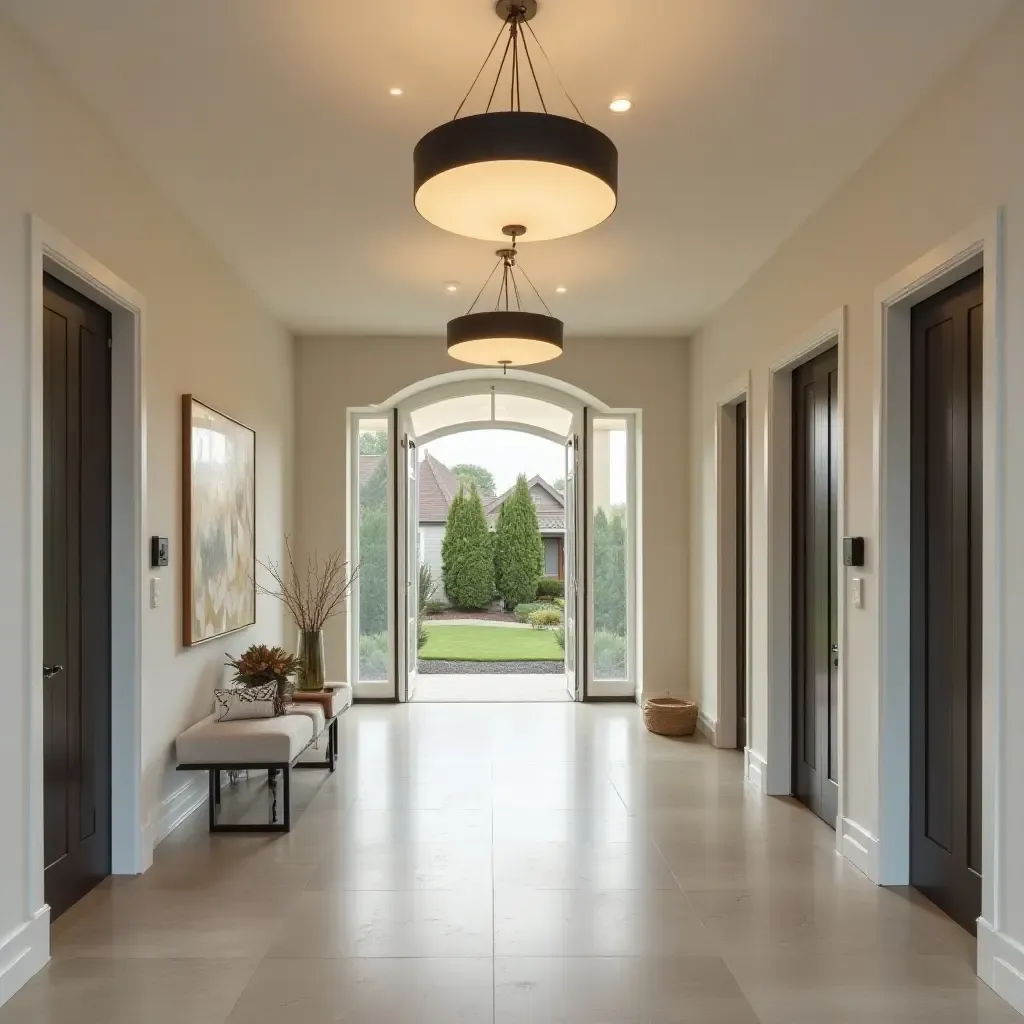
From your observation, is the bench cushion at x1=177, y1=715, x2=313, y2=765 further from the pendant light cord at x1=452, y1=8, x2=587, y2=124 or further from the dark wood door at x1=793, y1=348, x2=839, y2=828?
the pendant light cord at x1=452, y1=8, x2=587, y2=124

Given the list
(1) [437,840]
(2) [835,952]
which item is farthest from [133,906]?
(2) [835,952]

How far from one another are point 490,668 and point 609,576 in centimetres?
400

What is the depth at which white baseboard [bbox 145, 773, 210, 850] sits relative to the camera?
4.32 meters

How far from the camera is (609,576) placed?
8336mm

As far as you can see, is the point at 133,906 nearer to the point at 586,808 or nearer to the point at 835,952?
the point at 586,808

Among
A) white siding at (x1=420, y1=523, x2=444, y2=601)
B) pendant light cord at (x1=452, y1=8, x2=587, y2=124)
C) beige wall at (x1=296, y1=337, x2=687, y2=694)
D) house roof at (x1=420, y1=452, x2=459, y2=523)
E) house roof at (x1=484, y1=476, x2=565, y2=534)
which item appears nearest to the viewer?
→ pendant light cord at (x1=452, y1=8, x2=587, y2=124)

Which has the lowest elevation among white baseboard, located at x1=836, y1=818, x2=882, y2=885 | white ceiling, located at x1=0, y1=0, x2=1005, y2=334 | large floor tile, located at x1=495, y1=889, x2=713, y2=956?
large floor tile, located at x1=495, y1=889, x2=713, y2=956

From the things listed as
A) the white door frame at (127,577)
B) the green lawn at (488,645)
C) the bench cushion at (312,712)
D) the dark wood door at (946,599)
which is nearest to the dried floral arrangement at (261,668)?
the bench cushion at (312,712)

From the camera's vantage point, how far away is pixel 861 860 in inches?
158

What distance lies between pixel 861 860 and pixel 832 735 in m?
0.78

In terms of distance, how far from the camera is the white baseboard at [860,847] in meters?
3.87

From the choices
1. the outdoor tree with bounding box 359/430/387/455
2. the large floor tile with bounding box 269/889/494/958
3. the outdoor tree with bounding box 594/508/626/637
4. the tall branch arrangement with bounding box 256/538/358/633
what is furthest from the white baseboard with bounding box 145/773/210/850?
the outdoor tree with bounding box 594/508/626/637

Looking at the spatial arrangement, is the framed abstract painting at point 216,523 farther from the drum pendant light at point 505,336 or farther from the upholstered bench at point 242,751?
the drum pendant light at point 505,336
